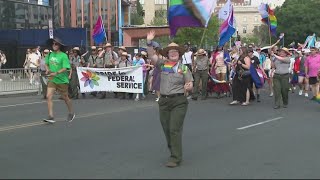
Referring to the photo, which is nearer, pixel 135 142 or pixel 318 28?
pixel 135 142

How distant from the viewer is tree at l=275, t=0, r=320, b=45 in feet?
294

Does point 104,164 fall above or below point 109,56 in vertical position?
below

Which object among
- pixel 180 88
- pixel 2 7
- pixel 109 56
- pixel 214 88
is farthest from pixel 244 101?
pixel 2 7

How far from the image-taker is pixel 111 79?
18.2 m

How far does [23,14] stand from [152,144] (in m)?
25.4

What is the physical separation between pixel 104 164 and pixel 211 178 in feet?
5.26

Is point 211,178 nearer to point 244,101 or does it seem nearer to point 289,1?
point 244,101

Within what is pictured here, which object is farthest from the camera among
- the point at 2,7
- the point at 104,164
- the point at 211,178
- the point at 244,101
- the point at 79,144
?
the point at 2,7

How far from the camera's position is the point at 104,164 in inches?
293

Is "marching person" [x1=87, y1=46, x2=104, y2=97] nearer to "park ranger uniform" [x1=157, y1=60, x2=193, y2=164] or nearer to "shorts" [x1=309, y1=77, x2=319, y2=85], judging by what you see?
"shorts" [x1=309, y1=77, x2=319, y2=85]

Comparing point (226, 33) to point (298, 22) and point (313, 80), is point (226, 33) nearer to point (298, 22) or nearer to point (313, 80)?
point (313, 80)

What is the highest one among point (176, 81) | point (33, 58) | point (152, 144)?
point (176, 81)

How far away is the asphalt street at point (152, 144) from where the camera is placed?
7124mm

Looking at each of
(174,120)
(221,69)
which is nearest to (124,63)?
(221,69)
